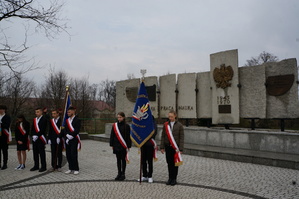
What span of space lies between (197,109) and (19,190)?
8.13m

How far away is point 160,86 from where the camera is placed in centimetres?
1279

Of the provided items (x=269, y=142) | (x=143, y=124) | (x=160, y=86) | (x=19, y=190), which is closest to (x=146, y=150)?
(x=143, y=124)

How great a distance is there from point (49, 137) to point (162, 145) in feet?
12.1

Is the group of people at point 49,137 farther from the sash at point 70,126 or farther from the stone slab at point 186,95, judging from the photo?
the stone slab at point 186,95

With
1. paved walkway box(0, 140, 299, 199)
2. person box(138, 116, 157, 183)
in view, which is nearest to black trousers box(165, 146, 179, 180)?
paved walkway box(0, 140, 299, 199)

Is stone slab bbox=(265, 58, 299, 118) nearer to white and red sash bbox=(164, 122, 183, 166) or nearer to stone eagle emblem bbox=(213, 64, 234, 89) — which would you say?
stone eagle emblem bbox=(213, 64, 234, 89)

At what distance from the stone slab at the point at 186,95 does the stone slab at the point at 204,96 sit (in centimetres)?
23

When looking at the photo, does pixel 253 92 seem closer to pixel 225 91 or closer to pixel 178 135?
pixel 225 91

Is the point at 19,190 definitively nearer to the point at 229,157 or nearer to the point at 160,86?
the point at 229,157

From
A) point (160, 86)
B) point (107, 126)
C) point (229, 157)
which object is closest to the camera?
point (229, 157)

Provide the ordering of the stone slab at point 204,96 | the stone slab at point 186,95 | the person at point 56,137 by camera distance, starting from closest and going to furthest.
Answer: the person at point 56,137 → the stone slab at point 204,96 → the stone slab at point 186,95

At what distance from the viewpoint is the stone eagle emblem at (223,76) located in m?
10.1

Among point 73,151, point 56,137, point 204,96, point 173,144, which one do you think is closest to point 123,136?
point 173,144

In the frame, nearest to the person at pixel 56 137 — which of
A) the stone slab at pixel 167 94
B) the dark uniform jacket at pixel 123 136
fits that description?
the dark uniform jacket at pixel 123 136
